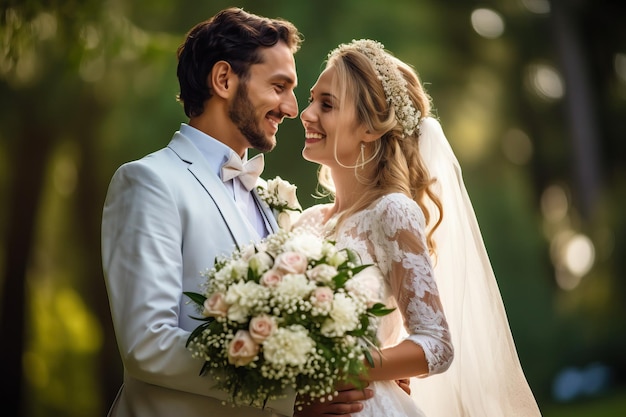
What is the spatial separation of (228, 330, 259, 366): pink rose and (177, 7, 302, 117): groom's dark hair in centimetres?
133

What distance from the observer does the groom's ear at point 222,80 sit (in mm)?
3562

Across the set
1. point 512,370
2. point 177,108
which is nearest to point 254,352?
point 512,370

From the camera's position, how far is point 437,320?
3160mm

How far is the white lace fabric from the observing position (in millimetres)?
3133

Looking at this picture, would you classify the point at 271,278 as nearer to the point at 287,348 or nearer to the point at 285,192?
the point at 287,348

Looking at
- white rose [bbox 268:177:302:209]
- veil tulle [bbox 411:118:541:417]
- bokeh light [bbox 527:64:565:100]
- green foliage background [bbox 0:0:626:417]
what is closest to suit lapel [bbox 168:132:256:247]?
white rose [bbox 268:177:302:209]

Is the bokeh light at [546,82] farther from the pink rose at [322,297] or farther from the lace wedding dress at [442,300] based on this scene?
the pink rose at [322,297]

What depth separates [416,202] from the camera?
12.1ft

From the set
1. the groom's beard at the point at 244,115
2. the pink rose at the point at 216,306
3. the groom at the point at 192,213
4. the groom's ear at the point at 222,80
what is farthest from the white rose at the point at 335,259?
the groom's ear at the point at 222,80

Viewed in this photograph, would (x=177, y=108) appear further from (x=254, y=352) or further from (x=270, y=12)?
(x=254, y=352)

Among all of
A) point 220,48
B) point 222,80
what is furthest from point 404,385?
point 220,48

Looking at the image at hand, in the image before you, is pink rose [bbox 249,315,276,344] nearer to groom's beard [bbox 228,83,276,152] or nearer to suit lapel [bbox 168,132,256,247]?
suit lapel [bbox 168,132,256,247]

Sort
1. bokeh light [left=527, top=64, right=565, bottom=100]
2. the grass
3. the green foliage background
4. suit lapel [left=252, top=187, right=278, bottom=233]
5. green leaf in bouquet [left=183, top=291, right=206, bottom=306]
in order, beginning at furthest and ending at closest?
bokeh light [left=527, top=64, right=565, bottom=100] < the grass < the green foliage background < suit lapel [left=252, top=187, right=278, bottom=233] < green leaf in bouquet [left=183, top=291, right=206, bottom=306]

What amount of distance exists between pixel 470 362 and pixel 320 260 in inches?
45.2
